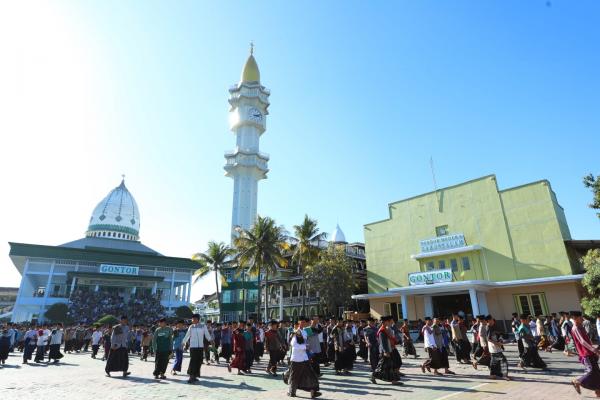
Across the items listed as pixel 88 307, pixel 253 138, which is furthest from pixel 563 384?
pixel 253 138

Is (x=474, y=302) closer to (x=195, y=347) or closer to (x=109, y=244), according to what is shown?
(x=195, y=347)

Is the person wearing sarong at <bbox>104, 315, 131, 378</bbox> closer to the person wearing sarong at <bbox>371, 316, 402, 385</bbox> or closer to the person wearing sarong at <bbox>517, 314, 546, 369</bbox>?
the person wearing sarong at <bbox>371, 316, 402, 385</bbox>

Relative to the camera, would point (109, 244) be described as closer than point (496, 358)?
No

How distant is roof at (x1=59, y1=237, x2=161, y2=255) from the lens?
53312 millimetres

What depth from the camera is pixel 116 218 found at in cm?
6056

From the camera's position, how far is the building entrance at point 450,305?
27.6 meters

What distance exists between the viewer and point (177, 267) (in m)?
53.0

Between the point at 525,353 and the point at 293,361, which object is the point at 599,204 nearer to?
the point at 525,353

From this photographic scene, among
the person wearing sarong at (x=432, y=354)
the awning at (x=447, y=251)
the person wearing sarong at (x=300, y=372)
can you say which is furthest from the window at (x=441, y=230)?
the person wearing sarong at (x=300, y=372)

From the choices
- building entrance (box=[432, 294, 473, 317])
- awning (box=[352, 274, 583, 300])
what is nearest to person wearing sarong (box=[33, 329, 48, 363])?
awning (box=[352, 274, 583, 300])

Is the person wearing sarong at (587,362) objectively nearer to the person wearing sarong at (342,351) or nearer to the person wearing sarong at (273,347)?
the person wearing sarong at (342,351)

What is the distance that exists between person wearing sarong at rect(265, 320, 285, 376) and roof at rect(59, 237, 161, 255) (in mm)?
50319

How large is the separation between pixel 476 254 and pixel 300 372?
72.7 feet

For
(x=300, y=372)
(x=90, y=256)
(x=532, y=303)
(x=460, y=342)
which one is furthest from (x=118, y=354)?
(x=90, y=256)
